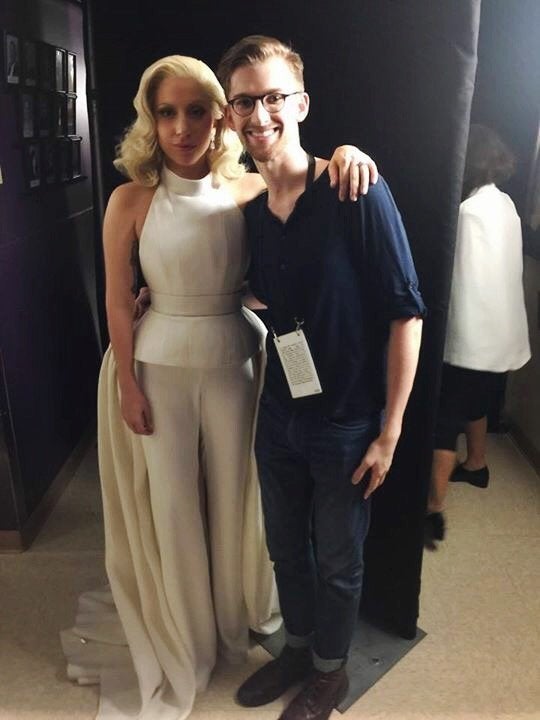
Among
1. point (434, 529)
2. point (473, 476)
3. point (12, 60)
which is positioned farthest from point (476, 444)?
point (12, 60)

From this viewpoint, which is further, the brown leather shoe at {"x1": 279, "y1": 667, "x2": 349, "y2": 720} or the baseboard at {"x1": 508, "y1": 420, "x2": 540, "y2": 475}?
the baseboard at {"x1": 508, "y1": 420, "x2": 540, "y2": 475}

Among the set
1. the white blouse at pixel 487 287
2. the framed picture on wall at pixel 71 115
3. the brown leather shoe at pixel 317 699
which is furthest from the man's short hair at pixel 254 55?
the framed picture on wall at pixel 71 115

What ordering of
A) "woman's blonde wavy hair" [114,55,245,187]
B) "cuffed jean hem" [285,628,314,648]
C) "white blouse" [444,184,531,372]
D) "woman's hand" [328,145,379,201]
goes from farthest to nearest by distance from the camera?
"white blouse" [444,184,531,372] → "cuffed jean hem" [285,628,314,648] → "woman's blonde wavy hair" [114,55,245,187] → "woman's hand" [328,145,379,201]

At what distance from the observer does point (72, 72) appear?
273 centimetres

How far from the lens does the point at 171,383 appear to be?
59.7 inches

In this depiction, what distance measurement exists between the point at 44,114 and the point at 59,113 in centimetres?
15

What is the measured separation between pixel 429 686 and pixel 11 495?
1510mm

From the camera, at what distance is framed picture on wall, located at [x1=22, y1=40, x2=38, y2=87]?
2277 millimetres

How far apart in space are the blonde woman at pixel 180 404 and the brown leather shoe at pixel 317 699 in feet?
0.80

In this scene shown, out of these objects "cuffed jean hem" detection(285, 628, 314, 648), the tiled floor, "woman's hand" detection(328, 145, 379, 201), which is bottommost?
the tiled floor

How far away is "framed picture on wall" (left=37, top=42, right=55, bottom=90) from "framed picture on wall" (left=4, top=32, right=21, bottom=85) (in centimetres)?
17

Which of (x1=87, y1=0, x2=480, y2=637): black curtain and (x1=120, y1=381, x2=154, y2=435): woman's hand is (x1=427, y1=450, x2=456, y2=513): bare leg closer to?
(x1=87, y1=0, x2=480, y2=637): black curtain

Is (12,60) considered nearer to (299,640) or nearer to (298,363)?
(298,363)

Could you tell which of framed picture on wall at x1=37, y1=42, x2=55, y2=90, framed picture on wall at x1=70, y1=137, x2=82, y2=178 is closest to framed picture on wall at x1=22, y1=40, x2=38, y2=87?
framed picture on wall at x1=37, y1=42, x2=55, y2=90
